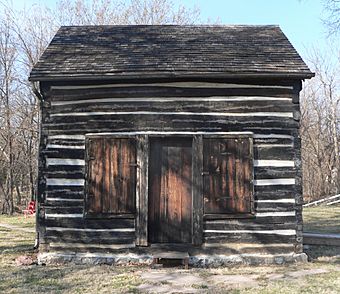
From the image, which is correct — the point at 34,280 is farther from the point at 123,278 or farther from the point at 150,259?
the point at 150,259

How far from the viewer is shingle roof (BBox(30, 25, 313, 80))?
8570 mm

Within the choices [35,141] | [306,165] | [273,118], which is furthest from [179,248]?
[306,165]

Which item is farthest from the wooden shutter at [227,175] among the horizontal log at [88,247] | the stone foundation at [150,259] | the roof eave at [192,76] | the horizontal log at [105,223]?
the horizontal log at [88,247]

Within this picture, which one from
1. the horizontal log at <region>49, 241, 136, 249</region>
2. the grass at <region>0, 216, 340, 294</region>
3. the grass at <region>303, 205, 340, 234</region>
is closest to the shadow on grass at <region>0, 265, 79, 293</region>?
the grass at <region>0, 216, 340, 294</region>

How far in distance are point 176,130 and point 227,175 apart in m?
1.36

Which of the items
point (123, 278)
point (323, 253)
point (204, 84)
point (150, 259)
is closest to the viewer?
point (123, 278)

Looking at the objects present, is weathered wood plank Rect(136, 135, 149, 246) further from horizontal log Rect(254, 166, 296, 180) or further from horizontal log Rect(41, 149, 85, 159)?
horizontal log Rect(254, 166, 296, 180)

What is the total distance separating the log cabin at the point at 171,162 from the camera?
8.41m

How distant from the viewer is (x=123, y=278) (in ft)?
23.0

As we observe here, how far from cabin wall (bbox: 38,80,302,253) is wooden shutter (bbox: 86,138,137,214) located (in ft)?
0.71

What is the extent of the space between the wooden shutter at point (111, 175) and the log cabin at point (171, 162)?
20 millimetres

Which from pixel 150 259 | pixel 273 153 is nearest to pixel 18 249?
pixel 150 259

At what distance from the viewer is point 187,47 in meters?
9.95

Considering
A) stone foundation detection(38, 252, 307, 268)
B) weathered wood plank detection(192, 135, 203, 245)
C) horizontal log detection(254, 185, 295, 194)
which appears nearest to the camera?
stone foundation detection(38, 252, 307, 268)
